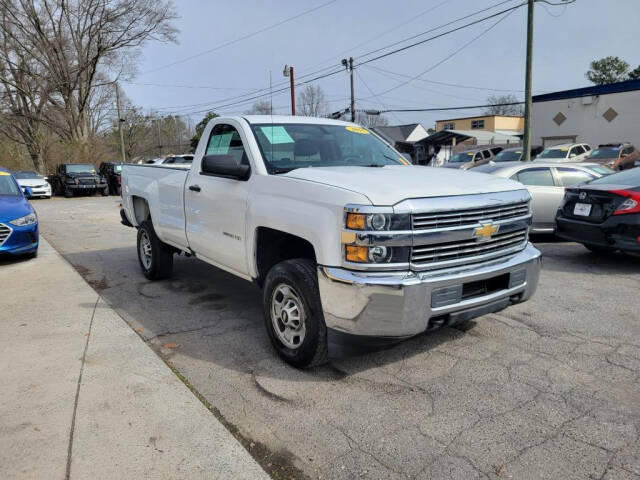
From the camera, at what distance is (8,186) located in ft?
28.0

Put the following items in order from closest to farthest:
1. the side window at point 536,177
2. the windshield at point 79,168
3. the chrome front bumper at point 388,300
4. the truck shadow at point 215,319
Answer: the chrome front bumper at point 388,300
the truck shadow at point 215,319
the side window at point 536,177
the windshield at point 79,168

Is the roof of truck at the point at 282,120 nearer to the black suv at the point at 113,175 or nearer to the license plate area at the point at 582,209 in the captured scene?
the license plate area at the point at 582,209

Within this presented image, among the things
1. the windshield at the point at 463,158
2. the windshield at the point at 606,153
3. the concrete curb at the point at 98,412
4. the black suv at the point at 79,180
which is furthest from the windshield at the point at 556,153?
the concrete curb at the point at 98,412

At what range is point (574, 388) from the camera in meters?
3.27

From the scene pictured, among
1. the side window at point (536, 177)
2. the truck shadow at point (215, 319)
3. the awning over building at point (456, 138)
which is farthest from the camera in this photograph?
the awning over building at point (456, 138)

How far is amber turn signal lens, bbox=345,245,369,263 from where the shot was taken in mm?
3045

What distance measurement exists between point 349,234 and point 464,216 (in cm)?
83

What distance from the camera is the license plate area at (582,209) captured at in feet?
21.7

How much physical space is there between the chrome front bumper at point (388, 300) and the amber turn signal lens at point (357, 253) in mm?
83

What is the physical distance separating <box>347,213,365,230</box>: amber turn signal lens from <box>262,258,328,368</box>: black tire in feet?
1.64

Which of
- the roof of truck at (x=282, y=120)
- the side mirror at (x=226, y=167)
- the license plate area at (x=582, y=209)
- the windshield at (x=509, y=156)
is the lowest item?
the license plate area at (x=582, y=209)

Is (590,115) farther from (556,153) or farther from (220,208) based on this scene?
(220,208)

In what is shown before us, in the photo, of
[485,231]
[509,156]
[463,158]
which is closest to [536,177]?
[485,231]

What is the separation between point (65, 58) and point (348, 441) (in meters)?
42.6
